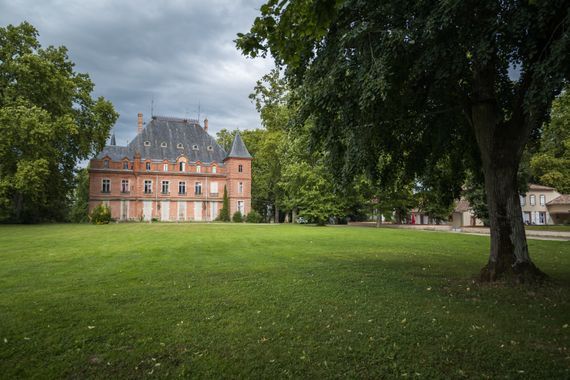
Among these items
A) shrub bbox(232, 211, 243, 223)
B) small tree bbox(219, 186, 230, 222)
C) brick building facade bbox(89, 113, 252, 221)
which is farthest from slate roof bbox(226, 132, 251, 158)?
shrub bbox(232, 211, 243, 223)

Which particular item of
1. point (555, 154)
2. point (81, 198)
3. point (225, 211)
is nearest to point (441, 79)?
Answer: point (555, 154)

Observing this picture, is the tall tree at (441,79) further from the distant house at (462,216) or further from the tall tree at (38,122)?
the distant house at (462,216)

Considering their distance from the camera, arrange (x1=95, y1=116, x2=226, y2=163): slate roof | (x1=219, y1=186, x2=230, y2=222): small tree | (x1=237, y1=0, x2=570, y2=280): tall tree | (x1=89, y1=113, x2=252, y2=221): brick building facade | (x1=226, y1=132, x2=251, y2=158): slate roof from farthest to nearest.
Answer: (x1=226, y1=132, x2=251, y2=158): slate roof
(x1=95, y1=116, x2=226, y2=163): slate roof
(x1=219, y1=186, x2=230, y2=222): small tree
(x1=89, y1=113, x2=252, y2=221): brick building facade
(x1=237, y1=0, x2=570, y2=280): tall tree

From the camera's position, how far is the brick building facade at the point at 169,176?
4888cm

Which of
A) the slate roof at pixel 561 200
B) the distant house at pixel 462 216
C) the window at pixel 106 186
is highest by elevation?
the window at pixel 106 186

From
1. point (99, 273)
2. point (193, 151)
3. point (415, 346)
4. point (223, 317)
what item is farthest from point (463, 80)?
point (193, 151)

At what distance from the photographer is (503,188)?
800 centimetres

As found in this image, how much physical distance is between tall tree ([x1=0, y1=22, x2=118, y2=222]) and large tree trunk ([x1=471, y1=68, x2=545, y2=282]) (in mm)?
31266

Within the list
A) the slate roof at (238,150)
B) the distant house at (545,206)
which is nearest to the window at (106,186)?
the slate roof at (238,150)

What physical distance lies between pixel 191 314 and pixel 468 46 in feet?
21.4

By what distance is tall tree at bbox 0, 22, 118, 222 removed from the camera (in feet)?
96.2

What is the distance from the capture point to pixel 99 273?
9.10m

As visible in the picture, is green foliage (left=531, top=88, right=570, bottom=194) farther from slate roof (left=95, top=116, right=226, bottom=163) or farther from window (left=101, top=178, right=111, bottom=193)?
window (left=101, top=178, right=111, bottom=193)

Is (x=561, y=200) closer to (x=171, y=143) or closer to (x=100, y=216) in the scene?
(x=171, y=143)
